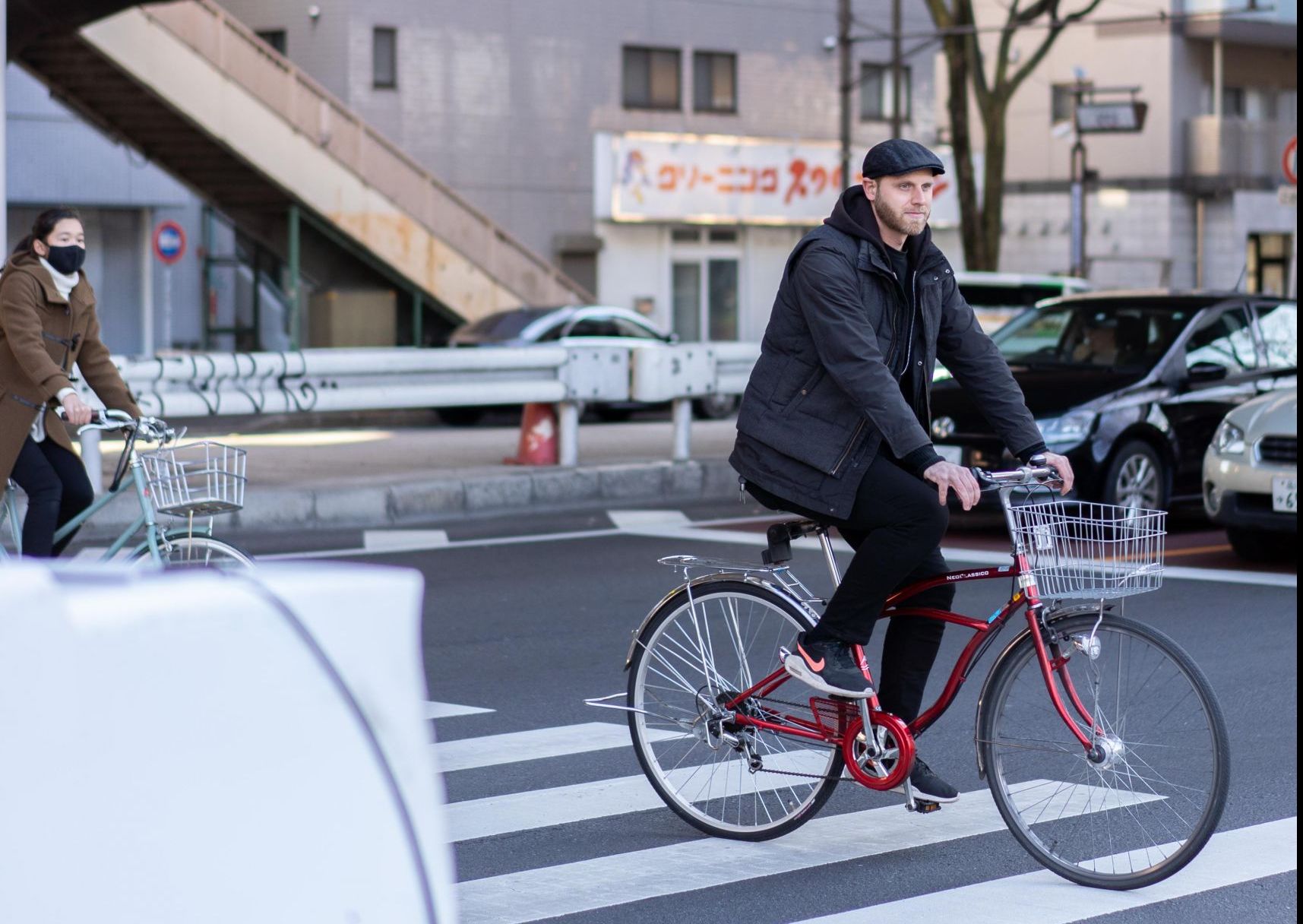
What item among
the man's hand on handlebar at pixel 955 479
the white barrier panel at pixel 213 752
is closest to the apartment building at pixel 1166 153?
the man's hand on handlebar at pixel 955 479

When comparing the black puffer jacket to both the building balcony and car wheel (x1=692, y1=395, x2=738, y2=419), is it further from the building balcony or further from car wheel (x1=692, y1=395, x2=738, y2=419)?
the building balcony

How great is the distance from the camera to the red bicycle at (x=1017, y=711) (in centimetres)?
458

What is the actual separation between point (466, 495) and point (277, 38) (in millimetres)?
20686

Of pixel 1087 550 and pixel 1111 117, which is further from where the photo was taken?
pixel 1111 117

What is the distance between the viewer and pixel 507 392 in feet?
45.9

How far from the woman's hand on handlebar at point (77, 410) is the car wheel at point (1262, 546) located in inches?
264

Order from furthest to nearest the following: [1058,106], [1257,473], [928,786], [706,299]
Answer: [1058,106] → [706,299] → [1257,473] → [928,786]

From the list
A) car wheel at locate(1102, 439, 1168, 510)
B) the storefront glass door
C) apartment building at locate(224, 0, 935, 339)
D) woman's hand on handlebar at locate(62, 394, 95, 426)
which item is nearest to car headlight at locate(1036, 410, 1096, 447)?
car wheel at locate(1102, 439, 1168, 510)

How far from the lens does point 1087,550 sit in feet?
15.0

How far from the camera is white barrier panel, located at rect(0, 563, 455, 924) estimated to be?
171 centimetres

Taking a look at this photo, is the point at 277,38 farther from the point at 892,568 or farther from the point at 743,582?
the point at 892,568

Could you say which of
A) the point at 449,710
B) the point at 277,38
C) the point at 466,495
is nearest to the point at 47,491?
the point at 449,710

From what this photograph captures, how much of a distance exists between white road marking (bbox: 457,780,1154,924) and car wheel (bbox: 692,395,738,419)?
Result: 17755 millimetres

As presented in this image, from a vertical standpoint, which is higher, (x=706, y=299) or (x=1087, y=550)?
(x=706, y=299)
